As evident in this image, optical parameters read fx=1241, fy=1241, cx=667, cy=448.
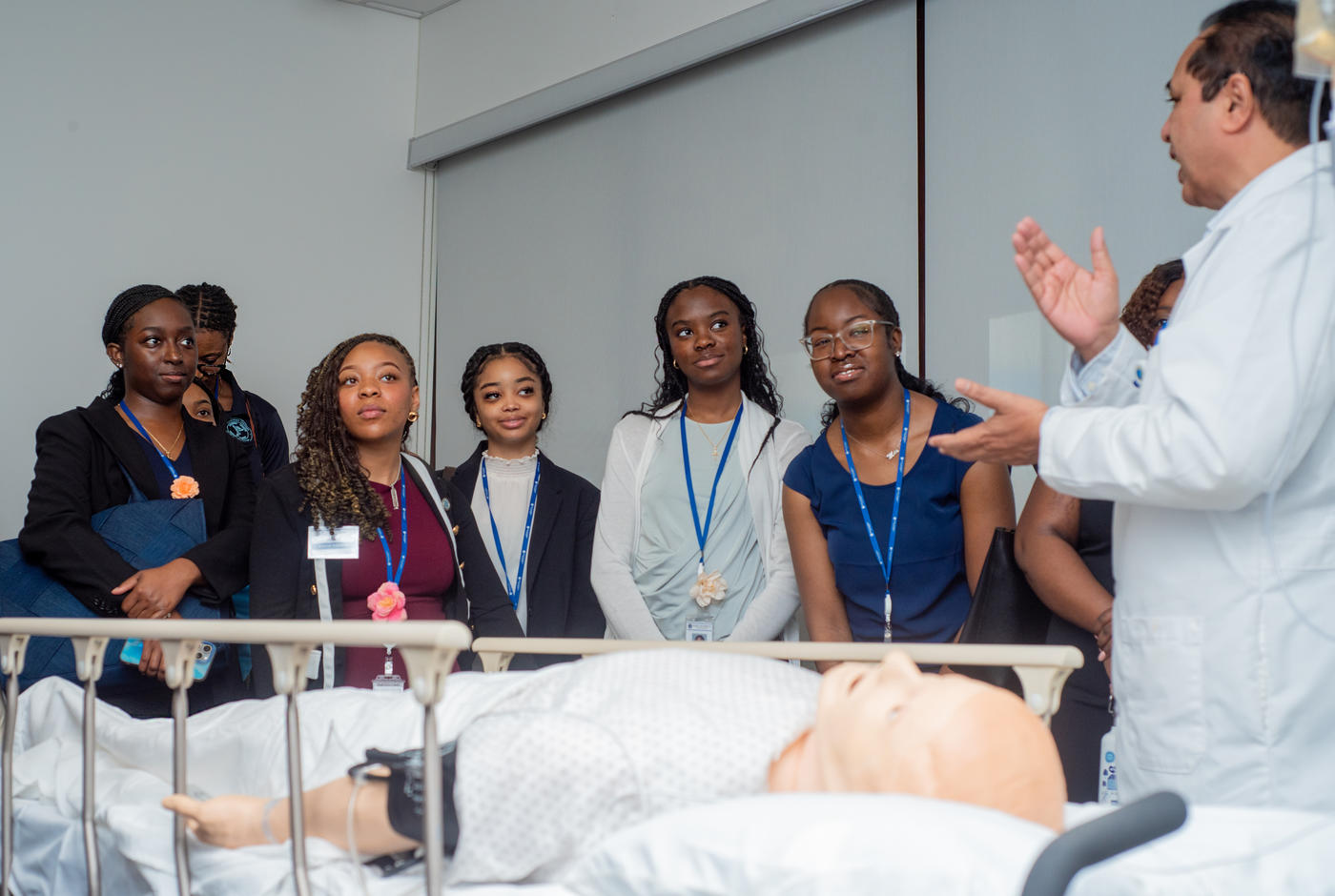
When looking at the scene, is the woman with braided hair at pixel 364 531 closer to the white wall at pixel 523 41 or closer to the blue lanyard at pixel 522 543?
the blue lanyard at pixel 522 543

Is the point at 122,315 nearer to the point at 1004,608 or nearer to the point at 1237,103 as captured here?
the point at 1004,608

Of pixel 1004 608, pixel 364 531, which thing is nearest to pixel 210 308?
pixel 364 531

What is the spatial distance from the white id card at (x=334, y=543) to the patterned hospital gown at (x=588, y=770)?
4.39 ft

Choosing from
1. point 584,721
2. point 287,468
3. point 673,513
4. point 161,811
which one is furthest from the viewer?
point 673,513

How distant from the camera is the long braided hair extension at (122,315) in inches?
143

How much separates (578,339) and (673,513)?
2.20 metres

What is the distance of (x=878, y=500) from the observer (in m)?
3.09

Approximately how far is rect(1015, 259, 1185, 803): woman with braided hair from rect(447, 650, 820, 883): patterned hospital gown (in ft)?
3.17

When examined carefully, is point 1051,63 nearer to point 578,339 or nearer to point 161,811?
point 578,339

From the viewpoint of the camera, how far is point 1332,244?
1756 mm

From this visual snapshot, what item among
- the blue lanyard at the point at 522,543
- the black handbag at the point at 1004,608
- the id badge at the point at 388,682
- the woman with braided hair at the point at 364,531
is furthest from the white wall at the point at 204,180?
the black handbag at the point at 1004,608

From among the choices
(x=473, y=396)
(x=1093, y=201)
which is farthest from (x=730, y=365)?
(x=1093, y=201)

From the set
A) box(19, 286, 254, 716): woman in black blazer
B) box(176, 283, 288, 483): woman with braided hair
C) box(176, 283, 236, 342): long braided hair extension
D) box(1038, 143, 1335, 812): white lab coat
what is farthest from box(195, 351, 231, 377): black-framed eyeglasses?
box(1038, 143, 1335, 812): white lab coat

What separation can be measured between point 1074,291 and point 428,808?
1351mm
